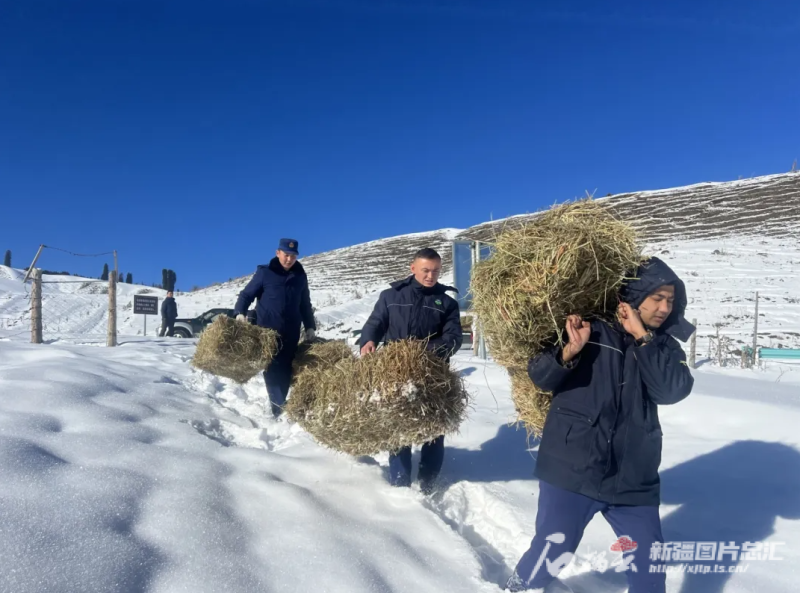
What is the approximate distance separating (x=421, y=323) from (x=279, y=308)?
1.98 meters

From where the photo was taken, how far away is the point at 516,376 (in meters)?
3.00

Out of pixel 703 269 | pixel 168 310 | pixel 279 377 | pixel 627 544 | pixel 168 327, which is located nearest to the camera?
pixel 627 544

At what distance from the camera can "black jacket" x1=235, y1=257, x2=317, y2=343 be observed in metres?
5.25

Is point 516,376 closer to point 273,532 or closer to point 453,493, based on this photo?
point 453,493

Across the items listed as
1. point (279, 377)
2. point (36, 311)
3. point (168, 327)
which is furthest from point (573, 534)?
point (168, 327)

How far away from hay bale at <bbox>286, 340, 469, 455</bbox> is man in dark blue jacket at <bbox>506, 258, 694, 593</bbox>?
87cm

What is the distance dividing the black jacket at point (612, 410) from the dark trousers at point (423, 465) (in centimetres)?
136

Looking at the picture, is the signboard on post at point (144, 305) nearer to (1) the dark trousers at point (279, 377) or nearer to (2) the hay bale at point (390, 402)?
(1) the dark trousers at point (279, 377)

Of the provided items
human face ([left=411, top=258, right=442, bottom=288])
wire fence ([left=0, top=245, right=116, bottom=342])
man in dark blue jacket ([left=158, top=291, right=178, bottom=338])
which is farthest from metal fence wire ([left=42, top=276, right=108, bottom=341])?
human face ([left=411, top=258, right=442, bottom=288])

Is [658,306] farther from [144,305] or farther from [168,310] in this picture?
[168,310]

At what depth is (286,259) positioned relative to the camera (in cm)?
526

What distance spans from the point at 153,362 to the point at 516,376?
641 centimetres

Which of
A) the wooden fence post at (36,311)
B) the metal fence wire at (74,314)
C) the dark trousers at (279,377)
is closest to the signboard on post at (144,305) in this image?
the wooden fence post at (36,311)

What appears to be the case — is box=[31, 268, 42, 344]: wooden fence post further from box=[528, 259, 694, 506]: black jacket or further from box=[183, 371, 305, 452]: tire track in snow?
box=[528, 259, 694, 506]: black jacket
